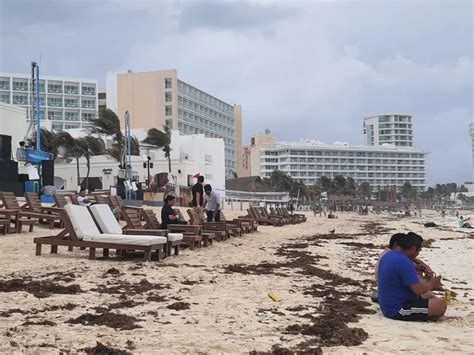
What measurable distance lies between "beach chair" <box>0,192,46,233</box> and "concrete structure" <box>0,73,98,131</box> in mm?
97004

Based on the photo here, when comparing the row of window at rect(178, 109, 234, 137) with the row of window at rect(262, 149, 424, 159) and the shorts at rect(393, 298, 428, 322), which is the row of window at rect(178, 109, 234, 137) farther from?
the shorts at rect(393, 298, 428, 322)

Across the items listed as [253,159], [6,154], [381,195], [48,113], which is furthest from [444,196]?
[6,154]

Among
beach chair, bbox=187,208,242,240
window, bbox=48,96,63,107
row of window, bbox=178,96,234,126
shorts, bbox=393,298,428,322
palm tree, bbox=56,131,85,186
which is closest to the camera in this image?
shorts, bbox=393,298,428,322

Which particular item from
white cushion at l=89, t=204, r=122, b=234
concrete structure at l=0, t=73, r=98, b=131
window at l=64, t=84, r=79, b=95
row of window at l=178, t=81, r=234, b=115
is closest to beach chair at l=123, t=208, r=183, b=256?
white cushion at l=89, t=204, r=122, b=234

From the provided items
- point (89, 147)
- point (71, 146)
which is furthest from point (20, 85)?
point (71, 146)

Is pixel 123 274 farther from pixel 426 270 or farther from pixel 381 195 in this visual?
pixel 381 195

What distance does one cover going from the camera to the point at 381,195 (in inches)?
4865

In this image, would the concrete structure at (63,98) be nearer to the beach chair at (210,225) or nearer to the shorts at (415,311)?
the beach chair at (210,225)

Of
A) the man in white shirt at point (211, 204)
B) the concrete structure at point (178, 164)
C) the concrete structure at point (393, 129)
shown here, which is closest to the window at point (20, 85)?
the concrete structure at point (178, 164)

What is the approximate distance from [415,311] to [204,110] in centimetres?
10289

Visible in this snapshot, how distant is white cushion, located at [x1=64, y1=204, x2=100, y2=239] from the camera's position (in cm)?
914

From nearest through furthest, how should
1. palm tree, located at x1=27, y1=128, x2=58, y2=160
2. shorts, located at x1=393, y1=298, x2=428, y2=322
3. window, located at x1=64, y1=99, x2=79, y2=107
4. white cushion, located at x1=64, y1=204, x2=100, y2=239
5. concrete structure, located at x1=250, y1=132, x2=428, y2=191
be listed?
shorts, located at x1=393, y1=298, x2=428, y2=322
white cushion, located at x1=64, y1=204, x2=100, y2=239
palm tree, located at x1=27, y1=128, x2=58, y2=160
window, located at x1=64, y1=99, x2=79, y2=107
concrete structure, located at x1=250, y1=132, x2=428, y2=191

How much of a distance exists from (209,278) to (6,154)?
1931 centimetres

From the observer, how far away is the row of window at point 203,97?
97688 millimetres
